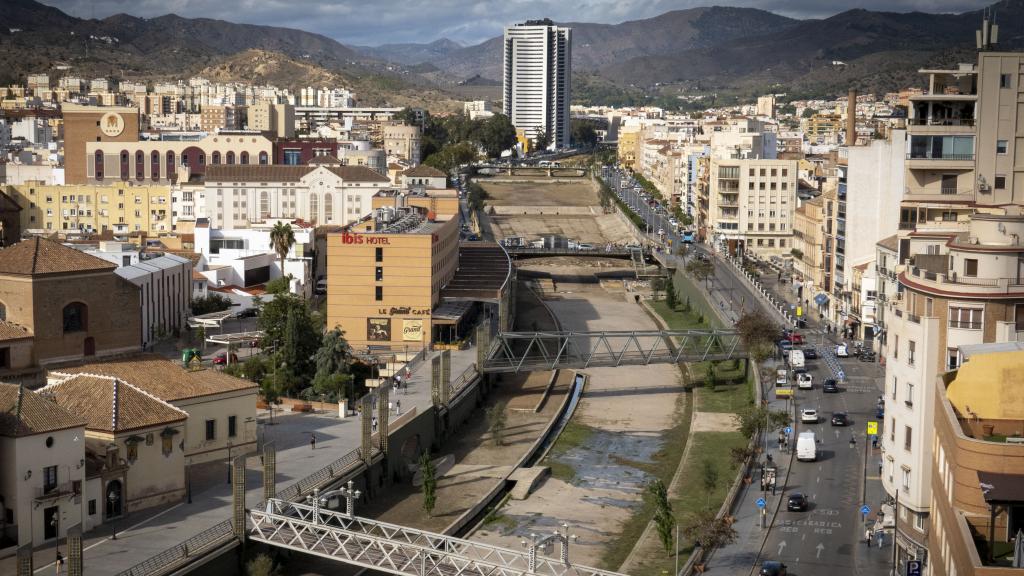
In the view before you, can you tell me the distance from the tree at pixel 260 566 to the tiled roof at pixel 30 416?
4569 mm

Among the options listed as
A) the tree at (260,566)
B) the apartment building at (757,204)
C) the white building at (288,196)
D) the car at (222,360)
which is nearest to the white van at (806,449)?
the tree at (260,566)

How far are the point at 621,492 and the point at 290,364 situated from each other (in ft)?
44.3

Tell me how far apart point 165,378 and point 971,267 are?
19.4 m

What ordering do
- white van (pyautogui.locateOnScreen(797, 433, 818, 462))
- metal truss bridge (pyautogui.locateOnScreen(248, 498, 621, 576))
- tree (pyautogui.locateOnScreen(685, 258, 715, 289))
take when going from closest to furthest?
metal truss bridge (pyautogui.locateOnScreen(248, 498, 621, 576)) < white van (pyautogui.locateOnScreen(797, 433, 818, 462)) < tree (pyautogui.locateOnScreen(685, 258, 715, 289))

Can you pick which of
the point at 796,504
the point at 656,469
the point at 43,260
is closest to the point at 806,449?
the point at 796,504

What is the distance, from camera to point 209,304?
59.6 meters

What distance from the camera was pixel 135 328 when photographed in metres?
44.0

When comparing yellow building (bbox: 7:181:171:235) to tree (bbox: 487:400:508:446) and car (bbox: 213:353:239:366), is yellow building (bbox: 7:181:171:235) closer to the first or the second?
car (bbox: 213:353:239:366)

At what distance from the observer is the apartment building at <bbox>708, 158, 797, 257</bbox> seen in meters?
82.6

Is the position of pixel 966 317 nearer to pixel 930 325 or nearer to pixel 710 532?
pixel 930 325

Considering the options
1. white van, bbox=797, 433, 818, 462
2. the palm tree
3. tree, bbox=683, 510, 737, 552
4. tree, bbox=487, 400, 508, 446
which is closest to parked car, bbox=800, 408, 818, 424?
white van, bbox=797, 433, 818, 462

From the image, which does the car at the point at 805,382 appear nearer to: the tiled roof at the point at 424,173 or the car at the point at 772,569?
the car at the point at 772,569

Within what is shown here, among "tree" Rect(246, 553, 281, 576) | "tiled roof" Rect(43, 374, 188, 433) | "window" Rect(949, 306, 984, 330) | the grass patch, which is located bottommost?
the grass patch

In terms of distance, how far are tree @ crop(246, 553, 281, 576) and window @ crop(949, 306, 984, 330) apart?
47.0 ft
